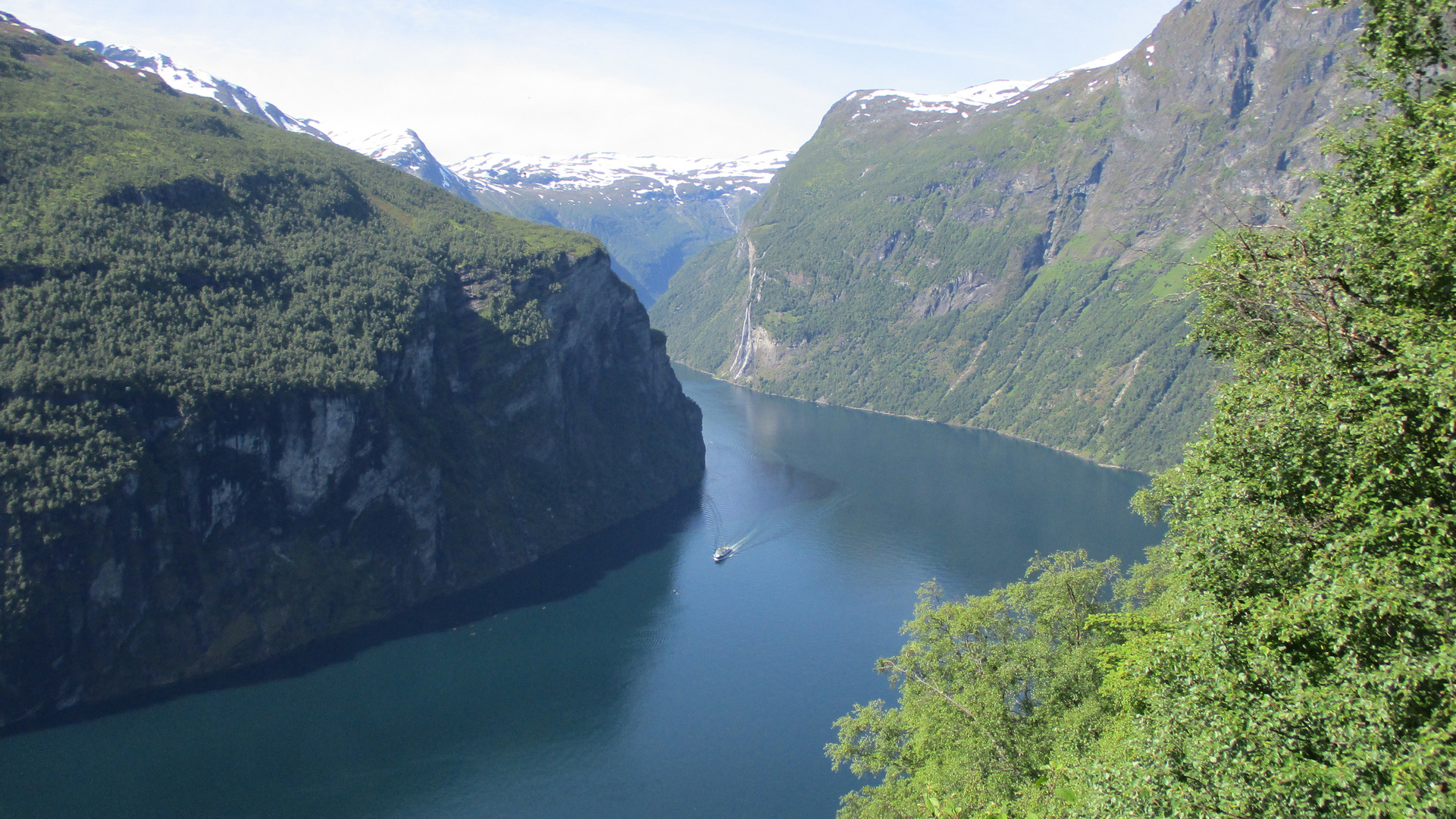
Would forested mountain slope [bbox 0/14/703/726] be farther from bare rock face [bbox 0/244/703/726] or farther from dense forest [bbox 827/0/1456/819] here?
dense forest [bbox 827/0/1456/819]

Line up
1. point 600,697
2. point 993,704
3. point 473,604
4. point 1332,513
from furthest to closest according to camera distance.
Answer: point 473,604
point 600,697
point 993,704
point 1332,513

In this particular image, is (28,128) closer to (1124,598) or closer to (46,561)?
(46,561)

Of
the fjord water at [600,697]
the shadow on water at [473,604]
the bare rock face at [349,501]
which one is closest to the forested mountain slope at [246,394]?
the bare rock face at [349,501]

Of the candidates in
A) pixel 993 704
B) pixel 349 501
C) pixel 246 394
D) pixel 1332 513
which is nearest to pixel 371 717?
pixel 349 501

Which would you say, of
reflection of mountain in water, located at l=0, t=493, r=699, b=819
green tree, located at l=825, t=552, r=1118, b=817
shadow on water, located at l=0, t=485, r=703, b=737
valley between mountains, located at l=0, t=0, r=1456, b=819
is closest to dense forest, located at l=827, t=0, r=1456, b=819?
valley between mountains, located at l=0, t=0, r=1456, b=819

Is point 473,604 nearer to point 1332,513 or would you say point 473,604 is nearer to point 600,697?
point 600,697

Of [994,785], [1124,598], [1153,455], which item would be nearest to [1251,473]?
[994,785]
